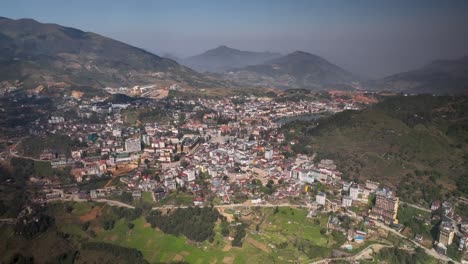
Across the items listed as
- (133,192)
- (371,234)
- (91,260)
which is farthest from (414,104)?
(91,260)

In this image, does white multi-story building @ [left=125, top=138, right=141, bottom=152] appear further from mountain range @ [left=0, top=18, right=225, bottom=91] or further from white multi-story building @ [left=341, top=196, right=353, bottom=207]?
mountain range @ [left=0, top=18, right=225, bottom=91]

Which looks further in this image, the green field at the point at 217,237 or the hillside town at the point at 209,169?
the hillside town at the point at 209,169

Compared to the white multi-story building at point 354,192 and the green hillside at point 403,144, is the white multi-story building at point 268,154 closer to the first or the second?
the green hillside at point 403,144

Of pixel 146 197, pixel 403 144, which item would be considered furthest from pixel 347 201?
pixel 146 197

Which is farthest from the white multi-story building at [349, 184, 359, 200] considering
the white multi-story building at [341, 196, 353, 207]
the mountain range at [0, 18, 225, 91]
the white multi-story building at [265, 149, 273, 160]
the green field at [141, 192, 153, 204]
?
the mountain range at [0, 18, 225, 91]

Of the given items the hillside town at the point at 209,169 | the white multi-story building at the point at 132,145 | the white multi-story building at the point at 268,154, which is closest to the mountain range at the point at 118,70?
the hillside town at the point at 209,169

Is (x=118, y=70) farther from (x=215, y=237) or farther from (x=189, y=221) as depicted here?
(x=215, y=237)
